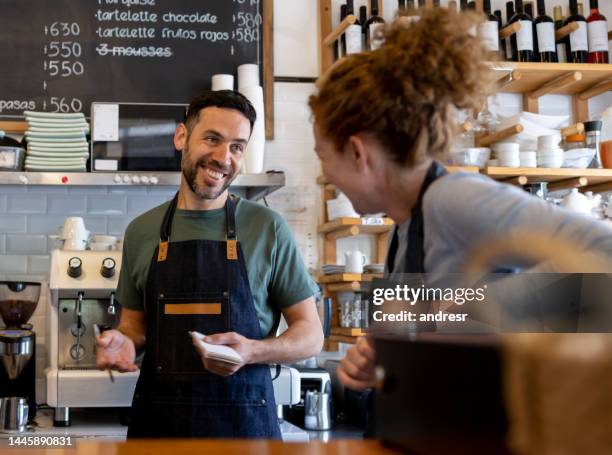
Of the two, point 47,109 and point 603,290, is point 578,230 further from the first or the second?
point 47,109

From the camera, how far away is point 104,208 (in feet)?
12.5

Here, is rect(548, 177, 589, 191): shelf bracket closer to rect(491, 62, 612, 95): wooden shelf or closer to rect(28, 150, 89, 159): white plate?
rect(491, 62, 612, 95): wooden shelf

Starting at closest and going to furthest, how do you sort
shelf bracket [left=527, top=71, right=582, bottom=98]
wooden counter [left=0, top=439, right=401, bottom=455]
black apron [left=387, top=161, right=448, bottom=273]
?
wooden counter [left=0, top=439, right=401, bottom=455] < black apron [left=387, top=161, right=448, bottom=273] < shelf bracket [left=527, top=71, right=582, bottom=98]

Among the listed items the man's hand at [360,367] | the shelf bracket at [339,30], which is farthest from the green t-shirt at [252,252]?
the shelf bracket at [339,30]

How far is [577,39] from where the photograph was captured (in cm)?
399

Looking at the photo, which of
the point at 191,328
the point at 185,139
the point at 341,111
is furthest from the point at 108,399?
the point at 341,111

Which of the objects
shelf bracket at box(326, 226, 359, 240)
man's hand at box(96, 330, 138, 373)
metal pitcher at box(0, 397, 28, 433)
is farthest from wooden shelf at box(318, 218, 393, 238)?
man's hand at box(96, 330, 138, 373)

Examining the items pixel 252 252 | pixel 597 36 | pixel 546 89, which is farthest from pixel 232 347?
pixel 597 36

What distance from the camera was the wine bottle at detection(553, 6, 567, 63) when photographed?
403 centimetres

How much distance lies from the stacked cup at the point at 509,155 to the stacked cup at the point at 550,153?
12 centimetres

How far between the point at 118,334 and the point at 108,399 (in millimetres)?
992

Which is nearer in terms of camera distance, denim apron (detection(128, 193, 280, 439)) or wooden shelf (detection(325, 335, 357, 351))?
denim apron (detection(128, 193, 280, 439))

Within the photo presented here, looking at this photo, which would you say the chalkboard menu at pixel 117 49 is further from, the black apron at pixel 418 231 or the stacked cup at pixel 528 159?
the black apron at pixel 418 231

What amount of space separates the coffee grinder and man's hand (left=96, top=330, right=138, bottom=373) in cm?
125
